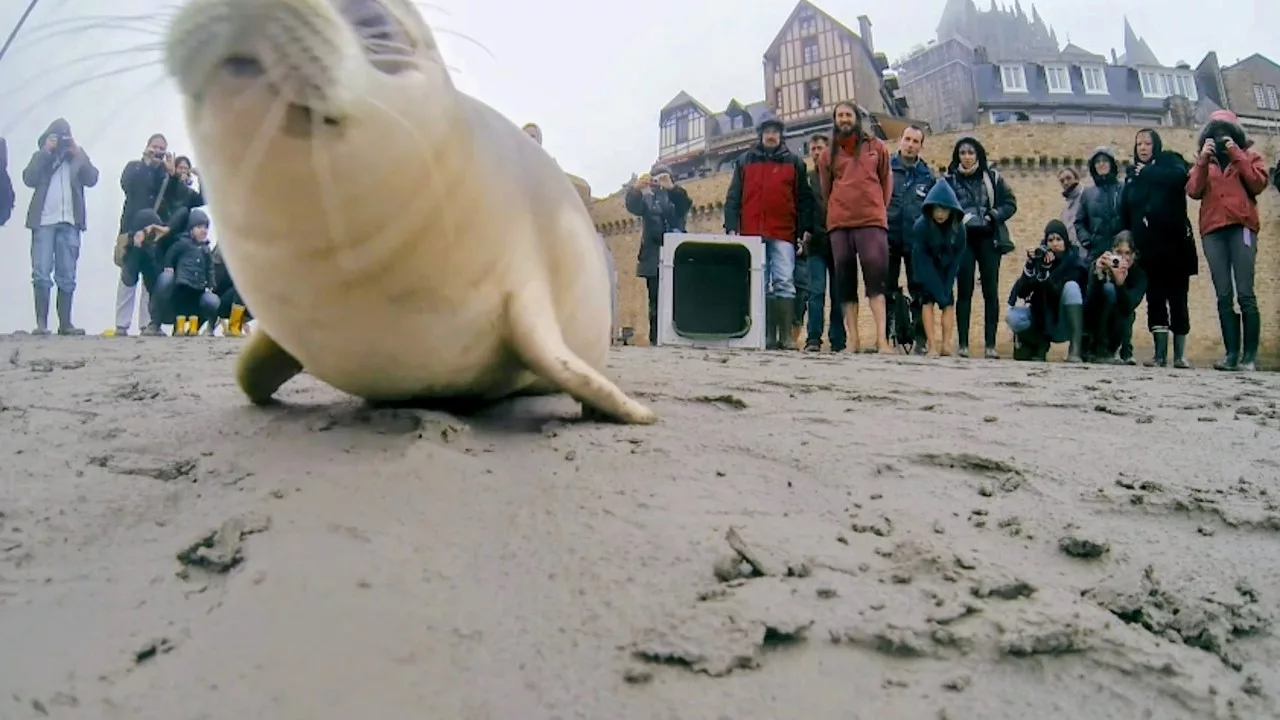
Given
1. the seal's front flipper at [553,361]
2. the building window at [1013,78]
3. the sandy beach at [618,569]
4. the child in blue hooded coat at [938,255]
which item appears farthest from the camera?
the building window at [1013,78]

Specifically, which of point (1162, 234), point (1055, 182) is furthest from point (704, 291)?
point (1055, 182)

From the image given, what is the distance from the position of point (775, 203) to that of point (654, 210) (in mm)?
1601

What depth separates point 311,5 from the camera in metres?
1.44

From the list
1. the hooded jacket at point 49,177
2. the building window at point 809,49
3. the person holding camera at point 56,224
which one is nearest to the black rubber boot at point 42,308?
the person holding camera at point 56,224

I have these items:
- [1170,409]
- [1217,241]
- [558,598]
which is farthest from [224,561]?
[1217,241]

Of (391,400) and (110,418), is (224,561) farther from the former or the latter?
(110,418)

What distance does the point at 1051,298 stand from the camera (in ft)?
21.6

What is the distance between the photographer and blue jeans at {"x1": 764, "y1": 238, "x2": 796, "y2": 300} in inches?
266

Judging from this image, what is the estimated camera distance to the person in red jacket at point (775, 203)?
668 centimetres

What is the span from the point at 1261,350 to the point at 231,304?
23521mm

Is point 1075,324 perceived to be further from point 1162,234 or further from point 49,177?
point 49,177

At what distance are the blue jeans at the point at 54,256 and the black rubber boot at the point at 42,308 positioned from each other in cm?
2

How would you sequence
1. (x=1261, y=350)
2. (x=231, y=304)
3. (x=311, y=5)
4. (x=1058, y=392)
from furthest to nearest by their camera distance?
(x=1261, y=350)
(x=231, y=304)
(x=1058, y=392)
(x=311, y=5)

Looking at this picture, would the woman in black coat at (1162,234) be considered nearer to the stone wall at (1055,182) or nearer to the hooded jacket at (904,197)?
the hooded jacket at (904,197)
